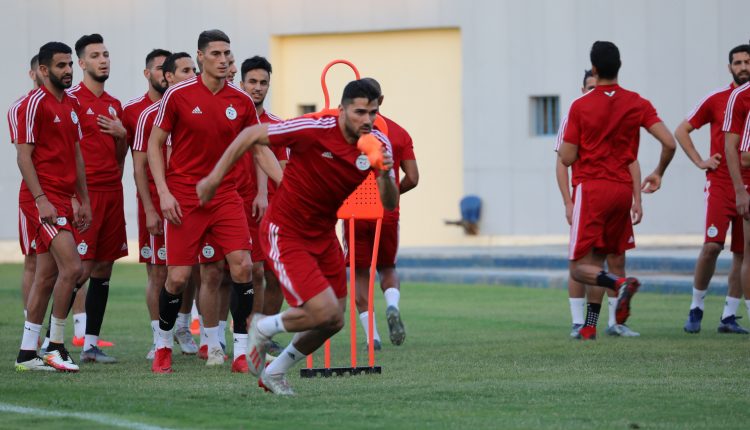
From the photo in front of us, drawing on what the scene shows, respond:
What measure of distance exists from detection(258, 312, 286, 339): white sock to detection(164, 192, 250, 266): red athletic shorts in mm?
1533

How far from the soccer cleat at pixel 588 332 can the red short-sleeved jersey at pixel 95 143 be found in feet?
13.6

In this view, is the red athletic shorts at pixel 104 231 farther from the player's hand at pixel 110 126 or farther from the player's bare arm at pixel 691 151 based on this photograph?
the player's bare arm at pixel 691 151

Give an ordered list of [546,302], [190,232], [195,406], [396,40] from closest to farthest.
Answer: [195,406], [190,232], [546,302], [396,40]

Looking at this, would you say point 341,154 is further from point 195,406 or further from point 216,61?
point 216,61

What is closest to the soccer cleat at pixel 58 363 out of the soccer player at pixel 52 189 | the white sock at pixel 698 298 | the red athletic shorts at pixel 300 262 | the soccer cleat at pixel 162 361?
the soccer player at pixel 52 189

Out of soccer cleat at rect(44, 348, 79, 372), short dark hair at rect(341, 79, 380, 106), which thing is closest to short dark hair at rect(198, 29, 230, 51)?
short dark hair at rect(341, 79, 380, 106)

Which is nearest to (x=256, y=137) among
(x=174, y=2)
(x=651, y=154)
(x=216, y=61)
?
(x=216, y=61)

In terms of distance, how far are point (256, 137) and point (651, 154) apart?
50.0ft

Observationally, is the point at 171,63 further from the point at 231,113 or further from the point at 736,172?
the point at 736,172

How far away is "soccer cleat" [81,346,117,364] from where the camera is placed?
34.9ft

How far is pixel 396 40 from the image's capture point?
2428 cm

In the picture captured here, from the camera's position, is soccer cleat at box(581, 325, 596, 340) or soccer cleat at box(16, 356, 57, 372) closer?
soccer cleat at box(16, 356, 57, 372)

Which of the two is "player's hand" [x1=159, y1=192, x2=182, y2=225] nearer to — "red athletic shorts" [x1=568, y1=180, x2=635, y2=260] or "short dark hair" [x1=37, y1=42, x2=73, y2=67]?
"short dark hair" [x1=37, y1=42, x2=73, y2=67]

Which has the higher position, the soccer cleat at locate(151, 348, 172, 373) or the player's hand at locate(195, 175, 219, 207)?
the player's hand at locate(195, 175, 219, 207)
